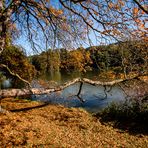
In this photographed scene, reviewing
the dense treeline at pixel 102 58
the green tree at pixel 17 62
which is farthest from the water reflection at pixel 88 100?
the dense treeline at pixel 102 58

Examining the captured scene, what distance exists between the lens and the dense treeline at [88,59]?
36.2 ft

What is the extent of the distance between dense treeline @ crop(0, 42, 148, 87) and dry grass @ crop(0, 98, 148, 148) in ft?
7.90

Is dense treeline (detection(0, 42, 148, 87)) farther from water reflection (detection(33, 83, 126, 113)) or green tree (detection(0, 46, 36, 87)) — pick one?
water reflection (detection(33, 83, 126, 113))

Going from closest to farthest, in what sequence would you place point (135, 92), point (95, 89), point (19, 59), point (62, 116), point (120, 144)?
point (120, 144), point (62, 116), point (135, 92), point (19, 59), point (95, 89)

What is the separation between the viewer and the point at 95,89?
30.4 meters

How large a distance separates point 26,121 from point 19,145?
2708 millimetres

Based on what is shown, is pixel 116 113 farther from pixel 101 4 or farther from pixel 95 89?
pixel 95 89

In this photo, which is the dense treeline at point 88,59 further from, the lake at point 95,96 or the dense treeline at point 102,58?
the lake at point 95,96

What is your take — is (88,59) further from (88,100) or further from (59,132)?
(88,100)

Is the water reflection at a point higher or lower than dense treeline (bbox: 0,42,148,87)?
lower

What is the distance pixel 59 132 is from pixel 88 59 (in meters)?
4.58

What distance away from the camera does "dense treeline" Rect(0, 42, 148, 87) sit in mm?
11031

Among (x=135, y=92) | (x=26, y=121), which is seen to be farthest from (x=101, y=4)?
(x=135, y=92)

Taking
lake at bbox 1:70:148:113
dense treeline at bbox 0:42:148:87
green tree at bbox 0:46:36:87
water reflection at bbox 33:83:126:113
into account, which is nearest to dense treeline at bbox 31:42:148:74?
dense treeline at bbox 0:42:148:87
